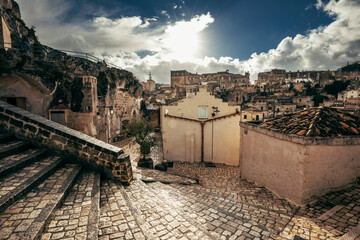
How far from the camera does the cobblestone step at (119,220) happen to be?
3.38 meters

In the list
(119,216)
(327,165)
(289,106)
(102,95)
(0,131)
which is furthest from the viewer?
(289,106)

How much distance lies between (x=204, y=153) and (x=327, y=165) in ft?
30.1

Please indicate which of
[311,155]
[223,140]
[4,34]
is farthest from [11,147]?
[223,140]

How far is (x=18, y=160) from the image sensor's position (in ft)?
15.0

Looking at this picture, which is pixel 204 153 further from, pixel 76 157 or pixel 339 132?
pixel 76 157

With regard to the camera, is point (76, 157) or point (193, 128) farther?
point (193, 128)

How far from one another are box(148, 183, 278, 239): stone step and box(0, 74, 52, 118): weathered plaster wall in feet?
30.8

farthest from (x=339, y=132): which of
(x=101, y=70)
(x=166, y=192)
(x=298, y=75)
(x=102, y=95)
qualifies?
(x=298, y=75)

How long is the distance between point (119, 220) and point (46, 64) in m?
10.5

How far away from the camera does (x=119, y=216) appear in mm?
3873

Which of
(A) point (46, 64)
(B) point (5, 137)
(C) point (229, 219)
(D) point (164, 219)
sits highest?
(A) point (46, 64)

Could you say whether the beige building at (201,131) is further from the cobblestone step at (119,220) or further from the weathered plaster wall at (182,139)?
the cobblestone step at (119,220)

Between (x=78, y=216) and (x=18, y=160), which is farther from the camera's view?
(x=18, y=160)

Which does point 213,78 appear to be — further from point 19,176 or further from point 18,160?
point 19,176
